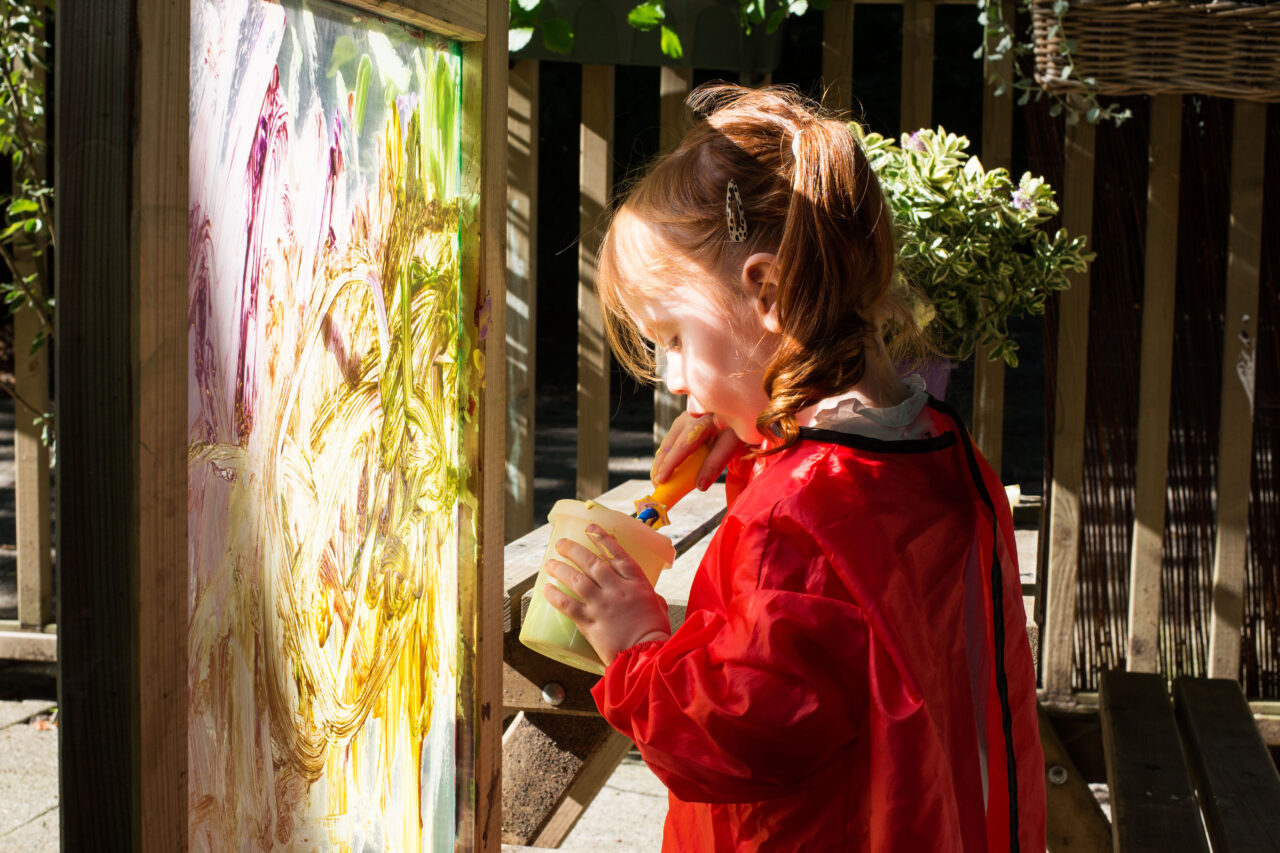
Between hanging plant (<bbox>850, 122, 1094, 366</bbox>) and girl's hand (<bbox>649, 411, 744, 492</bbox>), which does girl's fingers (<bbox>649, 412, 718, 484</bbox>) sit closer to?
girl's hand (<bbox>649, 411, 744, 492</bbox>)

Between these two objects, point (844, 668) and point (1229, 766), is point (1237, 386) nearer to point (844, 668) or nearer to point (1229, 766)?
point (1229, 766)

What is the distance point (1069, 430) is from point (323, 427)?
2155 millimetres

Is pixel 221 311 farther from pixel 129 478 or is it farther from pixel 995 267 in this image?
pixel 995 267

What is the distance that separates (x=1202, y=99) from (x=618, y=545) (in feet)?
7.03

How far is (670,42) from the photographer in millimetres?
2773

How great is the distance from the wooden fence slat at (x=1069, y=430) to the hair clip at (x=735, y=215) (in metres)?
1.77

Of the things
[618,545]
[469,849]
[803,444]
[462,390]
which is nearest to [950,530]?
[803,444]

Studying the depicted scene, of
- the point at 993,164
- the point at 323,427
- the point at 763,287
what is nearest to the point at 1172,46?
the point at 993,164

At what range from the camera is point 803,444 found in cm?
111

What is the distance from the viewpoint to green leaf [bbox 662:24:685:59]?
109 inches

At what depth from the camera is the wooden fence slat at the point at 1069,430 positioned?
106 inches

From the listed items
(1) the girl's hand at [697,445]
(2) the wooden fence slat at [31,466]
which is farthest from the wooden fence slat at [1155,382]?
(2) the wooden fence slat at [31,466]

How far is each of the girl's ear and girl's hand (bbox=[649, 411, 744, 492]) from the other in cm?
24

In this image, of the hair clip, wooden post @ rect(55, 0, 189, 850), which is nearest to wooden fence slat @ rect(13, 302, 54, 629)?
the hair clip
